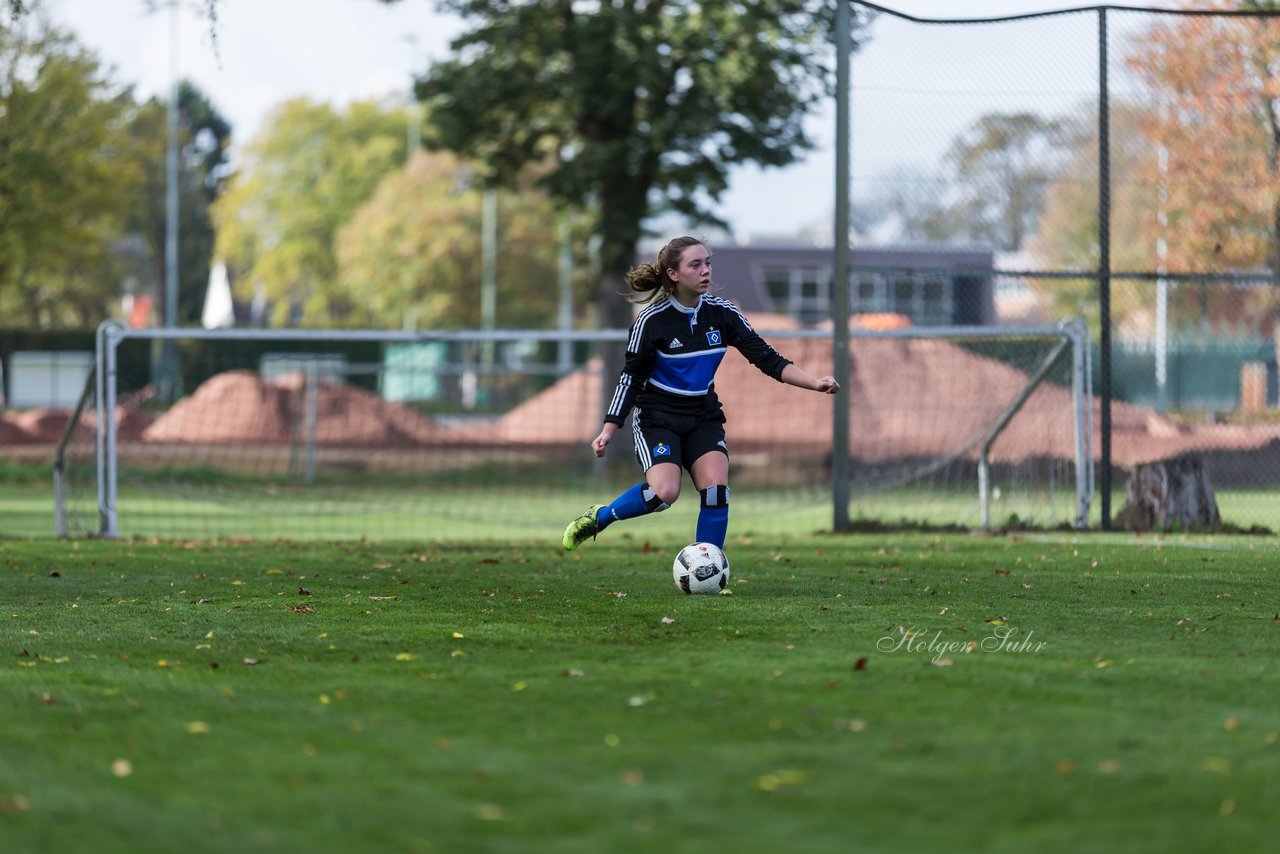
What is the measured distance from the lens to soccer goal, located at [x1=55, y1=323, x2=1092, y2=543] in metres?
13.5

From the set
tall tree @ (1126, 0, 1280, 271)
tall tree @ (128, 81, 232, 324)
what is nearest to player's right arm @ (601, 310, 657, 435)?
tall tree @ (1126, 0, 1280, 271)

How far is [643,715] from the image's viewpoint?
4.71 m

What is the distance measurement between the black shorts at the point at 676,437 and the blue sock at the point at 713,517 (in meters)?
0.21

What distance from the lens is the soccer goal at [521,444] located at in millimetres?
13461

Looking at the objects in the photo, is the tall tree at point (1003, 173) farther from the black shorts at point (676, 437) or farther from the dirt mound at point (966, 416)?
the black shorts at point (676, 437)

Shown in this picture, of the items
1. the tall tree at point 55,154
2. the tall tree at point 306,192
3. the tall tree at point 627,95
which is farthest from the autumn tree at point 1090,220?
the tall tree at point 306,192

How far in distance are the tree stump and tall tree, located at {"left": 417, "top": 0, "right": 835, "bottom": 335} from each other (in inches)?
468

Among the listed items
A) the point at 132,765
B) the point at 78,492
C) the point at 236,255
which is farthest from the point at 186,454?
the point at 236,255

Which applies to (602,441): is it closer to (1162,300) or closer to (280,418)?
(1162,300)

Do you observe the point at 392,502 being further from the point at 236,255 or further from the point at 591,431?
the point at 236,255

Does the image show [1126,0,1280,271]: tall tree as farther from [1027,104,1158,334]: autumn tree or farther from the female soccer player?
the female soccer player

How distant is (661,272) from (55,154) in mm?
27492

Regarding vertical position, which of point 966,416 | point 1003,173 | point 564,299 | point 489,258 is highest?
point 489,258

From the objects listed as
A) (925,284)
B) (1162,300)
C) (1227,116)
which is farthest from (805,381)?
(1162,300)
